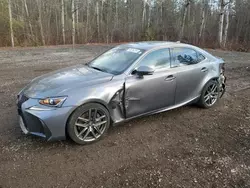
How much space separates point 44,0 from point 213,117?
2048 cm

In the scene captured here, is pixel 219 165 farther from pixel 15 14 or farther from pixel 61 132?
pixel 15 14

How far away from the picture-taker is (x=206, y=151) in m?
3.27

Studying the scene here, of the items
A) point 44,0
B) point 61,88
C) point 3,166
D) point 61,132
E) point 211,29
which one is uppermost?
point 44,0

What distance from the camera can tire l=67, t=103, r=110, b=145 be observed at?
3171 millimetres

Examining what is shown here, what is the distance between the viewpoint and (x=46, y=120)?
2973 mm

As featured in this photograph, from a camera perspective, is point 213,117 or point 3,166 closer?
point 3,166

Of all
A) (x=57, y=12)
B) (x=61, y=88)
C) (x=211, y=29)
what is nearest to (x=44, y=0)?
(x=57, y=12)

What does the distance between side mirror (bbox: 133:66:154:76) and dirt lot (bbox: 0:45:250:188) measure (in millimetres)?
1002

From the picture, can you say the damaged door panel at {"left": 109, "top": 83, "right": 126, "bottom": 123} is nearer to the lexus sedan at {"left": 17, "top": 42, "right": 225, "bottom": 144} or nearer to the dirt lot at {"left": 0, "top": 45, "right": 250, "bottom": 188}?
the lexus sedan at {"left": 17, "top": 42, "right": 225, "bottom": 144}

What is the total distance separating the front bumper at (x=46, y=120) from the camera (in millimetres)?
2990

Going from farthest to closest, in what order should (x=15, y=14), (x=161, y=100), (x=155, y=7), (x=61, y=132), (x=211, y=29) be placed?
(x=155, y=7), (x=211, y=29), (x=15, y=14), (x=161, y=100), (x=61, y=132)

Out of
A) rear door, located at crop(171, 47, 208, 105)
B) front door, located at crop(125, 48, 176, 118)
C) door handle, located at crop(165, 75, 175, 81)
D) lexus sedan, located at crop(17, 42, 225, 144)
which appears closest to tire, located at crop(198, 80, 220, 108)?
lexus sedan, located at crop(17, 42, 225, 144)

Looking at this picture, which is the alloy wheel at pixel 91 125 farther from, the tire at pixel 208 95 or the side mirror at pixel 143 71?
the tire at pixel 208 95

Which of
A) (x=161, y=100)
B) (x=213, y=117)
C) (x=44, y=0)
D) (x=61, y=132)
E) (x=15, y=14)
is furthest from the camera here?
(x=44, y=0)
